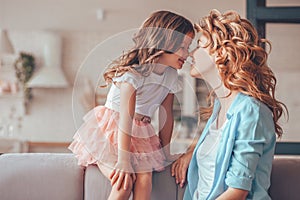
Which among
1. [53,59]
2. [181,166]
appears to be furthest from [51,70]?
[181,166]

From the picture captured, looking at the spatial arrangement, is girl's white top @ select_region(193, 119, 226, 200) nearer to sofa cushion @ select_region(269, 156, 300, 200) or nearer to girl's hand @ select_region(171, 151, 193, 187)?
girl's hand @ select_region(171, 151, 193, 187)

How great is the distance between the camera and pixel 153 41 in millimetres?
1281

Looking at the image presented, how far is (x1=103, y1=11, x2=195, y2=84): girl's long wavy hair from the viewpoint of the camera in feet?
4.20

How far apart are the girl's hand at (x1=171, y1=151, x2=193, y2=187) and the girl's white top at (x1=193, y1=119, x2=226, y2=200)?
0.05 meters

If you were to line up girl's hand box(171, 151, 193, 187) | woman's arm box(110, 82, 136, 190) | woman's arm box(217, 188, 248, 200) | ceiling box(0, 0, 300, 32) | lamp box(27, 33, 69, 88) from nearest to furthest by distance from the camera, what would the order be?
woman's arm box(217, 188, 248, 200) → woman's arm box(110, 82, 136, 190) → girl's hand box(171, 151, 193, 187) → ceiling box(0, 0, 300, 32) → lamp box(27, 33, 69, 88)

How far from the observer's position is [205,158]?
1.33 metres

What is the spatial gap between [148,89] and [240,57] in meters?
0.27

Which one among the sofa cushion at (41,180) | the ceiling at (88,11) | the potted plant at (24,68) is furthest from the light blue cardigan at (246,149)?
the potted plant at (24,68)

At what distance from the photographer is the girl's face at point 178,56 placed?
4.27ft

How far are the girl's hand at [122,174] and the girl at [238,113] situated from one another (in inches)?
8.3

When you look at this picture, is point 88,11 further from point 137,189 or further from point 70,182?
point 137,189

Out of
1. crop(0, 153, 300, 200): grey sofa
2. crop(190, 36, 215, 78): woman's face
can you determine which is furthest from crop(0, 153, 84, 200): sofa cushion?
crop(190, 36, 215, 78): woman's face

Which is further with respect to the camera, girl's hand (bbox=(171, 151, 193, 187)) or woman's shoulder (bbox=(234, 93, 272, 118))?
girl's hand (bbox=(171, 151, 193, 187))

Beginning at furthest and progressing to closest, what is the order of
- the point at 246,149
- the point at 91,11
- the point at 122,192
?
the point at 91,11
the point at 122,192
the point at 246,149
